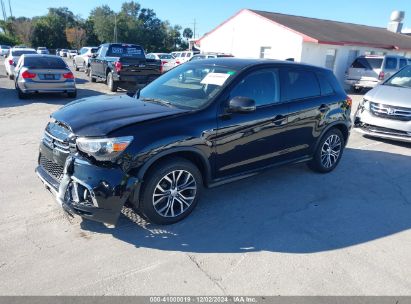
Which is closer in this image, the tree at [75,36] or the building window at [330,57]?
the building window at [330,57]

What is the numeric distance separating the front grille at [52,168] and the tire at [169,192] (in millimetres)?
902

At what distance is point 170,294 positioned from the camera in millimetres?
2768

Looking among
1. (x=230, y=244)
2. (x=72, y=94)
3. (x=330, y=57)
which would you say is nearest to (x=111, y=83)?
(x=72, y=94)

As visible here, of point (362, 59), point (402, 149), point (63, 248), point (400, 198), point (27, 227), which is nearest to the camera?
point (63, 248)

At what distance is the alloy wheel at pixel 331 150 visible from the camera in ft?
18.0

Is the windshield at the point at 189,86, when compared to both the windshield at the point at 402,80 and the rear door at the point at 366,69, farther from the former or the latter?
the rear door at the point at 366,69

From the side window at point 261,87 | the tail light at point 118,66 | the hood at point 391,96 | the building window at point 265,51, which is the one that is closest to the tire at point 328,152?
the side window at point 261,87

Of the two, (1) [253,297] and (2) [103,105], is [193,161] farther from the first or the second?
(1) [253,297]

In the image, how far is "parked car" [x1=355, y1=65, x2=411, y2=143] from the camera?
7039 mm

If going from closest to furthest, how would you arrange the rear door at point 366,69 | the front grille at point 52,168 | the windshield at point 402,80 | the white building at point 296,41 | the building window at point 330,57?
1. the front grille at point 52,168
2. the windshield at point 402,80
3. the rear door at point 366,69
4. the white building at point 296,41
5. the building window at point 330,57

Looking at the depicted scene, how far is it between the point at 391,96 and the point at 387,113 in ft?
1.57

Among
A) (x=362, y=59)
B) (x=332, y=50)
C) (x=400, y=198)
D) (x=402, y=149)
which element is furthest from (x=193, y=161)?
(x=332, y=50)

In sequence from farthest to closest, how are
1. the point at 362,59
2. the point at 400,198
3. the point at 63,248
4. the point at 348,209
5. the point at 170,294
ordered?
the point at 362,59, the point at 400,198, the point at 348,209, the point at 63,248, the point at 170,294

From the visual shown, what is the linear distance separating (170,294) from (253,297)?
0.67m
